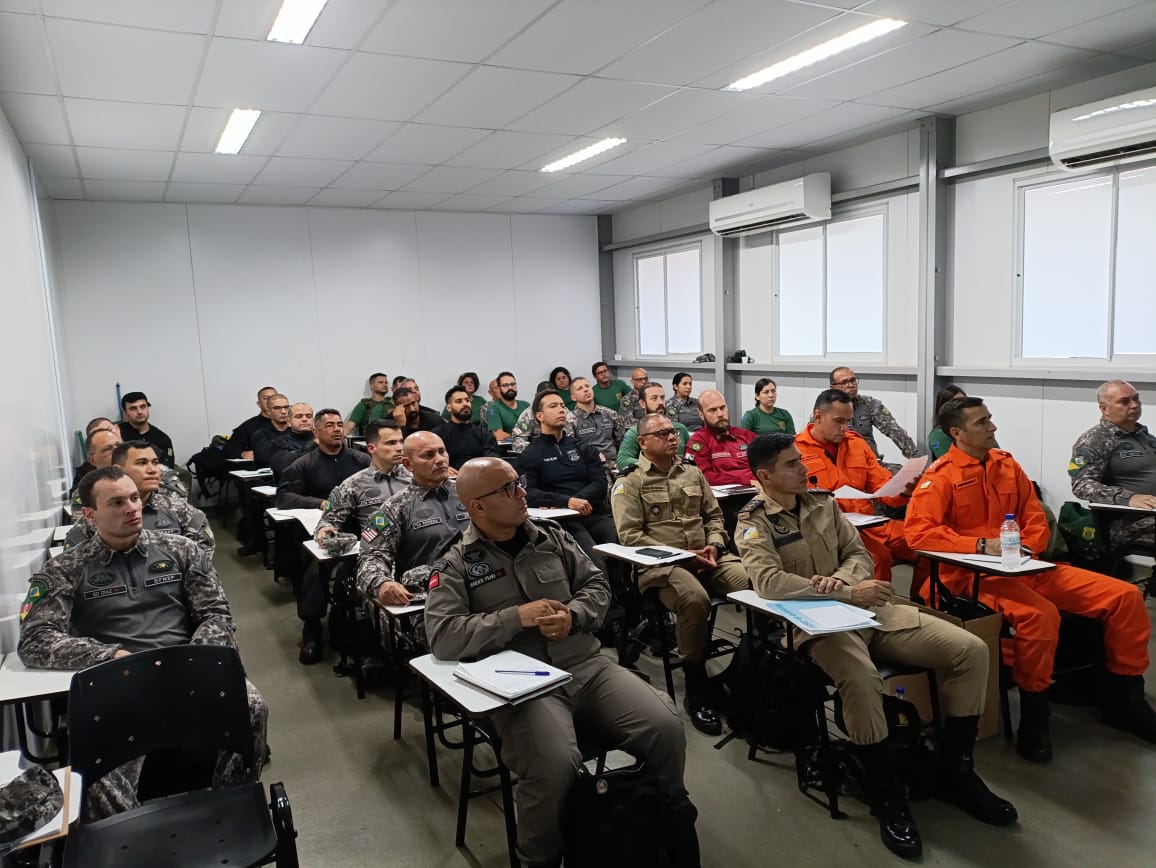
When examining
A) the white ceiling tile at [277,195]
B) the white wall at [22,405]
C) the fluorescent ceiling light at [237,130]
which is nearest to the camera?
the white wall at [22,405]

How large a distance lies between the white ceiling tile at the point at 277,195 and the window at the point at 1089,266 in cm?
651

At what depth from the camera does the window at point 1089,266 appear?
17.3 ft

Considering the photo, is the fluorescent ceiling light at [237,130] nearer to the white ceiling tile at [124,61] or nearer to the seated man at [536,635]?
the white ceiling tile at [124,61]

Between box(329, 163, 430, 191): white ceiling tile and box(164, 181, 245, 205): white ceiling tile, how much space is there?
1.01 m

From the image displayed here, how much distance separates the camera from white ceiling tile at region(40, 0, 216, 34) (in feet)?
11.4

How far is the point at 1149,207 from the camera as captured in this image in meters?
5.19

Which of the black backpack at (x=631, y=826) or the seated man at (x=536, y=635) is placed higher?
the seated man at (x=536, y=635)

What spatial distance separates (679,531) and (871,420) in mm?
3261

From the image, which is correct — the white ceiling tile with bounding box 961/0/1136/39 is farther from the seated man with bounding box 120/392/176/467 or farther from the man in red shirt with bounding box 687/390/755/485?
the seated man with bounding box 120/392/176/467

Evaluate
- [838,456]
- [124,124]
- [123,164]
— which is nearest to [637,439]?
[838,456]

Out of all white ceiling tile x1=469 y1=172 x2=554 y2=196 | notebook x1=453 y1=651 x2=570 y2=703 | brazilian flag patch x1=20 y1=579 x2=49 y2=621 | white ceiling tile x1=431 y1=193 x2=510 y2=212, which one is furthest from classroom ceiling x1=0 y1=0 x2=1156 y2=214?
notebook x1=453 y1=651 x2=570 y2=703

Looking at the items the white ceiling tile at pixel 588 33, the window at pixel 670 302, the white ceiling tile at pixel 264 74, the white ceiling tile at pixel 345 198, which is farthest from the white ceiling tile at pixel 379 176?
the window at pixel 670 302

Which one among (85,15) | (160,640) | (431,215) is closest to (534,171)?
(431,215)

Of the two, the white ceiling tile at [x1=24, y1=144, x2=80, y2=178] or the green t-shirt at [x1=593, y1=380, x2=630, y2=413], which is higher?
the white ceiling tile at [x1=24, y1=144, x2=80, y2=178]
